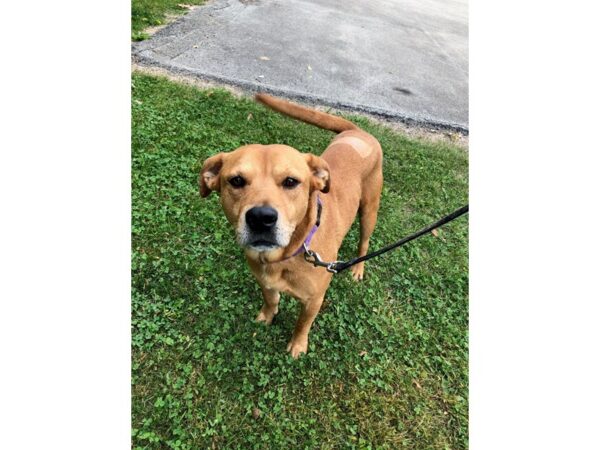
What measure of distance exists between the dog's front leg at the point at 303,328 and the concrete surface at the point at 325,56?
16.1 ft

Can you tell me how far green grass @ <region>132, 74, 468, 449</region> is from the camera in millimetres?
2979

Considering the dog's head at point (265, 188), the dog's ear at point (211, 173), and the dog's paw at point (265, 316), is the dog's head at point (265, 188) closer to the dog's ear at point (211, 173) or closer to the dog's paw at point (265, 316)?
the dog's ear at point (211, 173)

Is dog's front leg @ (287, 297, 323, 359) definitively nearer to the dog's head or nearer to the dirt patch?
the dog's head

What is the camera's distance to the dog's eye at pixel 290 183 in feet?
8.14

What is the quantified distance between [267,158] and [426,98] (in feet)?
22.5

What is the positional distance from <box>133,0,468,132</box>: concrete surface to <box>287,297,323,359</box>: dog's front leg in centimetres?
492

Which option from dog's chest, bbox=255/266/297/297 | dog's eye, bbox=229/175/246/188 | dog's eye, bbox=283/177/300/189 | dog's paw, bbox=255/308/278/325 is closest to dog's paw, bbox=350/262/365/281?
dog's paw, bbox=255/308/278/325

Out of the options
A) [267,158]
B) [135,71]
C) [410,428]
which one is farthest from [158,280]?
[135,71]

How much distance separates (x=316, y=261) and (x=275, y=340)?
1176 millimetres

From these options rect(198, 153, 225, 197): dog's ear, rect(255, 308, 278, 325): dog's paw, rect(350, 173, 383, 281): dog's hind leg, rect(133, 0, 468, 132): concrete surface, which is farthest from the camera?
rect(133, 0, 468, 132): concrete surface

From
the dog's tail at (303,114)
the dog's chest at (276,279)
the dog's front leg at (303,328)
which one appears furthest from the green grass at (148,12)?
the dog's front leg at (303,328)

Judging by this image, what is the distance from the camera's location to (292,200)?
2.46 meters

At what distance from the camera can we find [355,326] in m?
3.70

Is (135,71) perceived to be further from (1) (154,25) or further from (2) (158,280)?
(2) (158,280)
